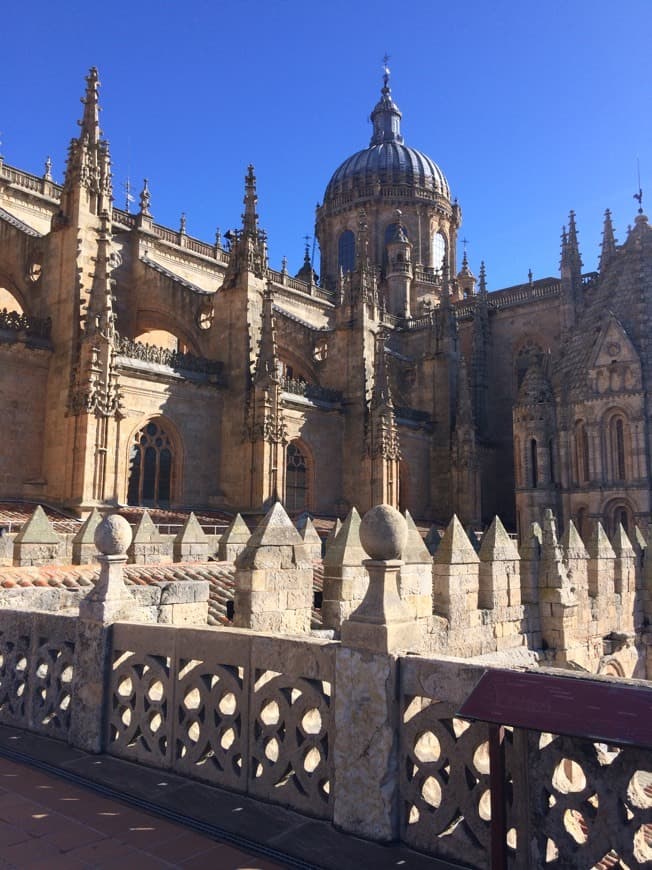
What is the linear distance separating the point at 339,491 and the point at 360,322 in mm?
6937

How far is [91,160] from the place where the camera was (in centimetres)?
2112

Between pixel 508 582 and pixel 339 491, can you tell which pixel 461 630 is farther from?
pixel 339 491

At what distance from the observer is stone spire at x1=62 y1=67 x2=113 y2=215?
815 inches

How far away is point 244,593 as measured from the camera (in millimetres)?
8117

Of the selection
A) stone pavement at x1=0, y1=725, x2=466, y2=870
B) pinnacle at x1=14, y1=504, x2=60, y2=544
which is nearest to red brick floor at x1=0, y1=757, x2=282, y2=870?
stone pavement at x1=0, y1=725, x2=466, y2=870

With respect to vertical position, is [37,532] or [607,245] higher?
[607,245]

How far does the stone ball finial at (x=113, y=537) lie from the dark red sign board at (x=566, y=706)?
3328 mm

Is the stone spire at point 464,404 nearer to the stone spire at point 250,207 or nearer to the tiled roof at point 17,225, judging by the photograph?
the stone spire at point 250,207

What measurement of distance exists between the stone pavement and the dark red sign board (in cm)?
106

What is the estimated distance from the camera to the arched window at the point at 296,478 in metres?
26.1

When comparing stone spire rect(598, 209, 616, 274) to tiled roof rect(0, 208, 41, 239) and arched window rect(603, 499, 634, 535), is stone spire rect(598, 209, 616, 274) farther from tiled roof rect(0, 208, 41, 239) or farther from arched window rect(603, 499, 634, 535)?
tiled roof rect(0, 208, 41, 239)

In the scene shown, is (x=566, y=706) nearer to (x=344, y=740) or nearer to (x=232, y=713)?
(x=344, y=740)

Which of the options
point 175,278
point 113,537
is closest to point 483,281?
point 175,278

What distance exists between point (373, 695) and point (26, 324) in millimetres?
18518
